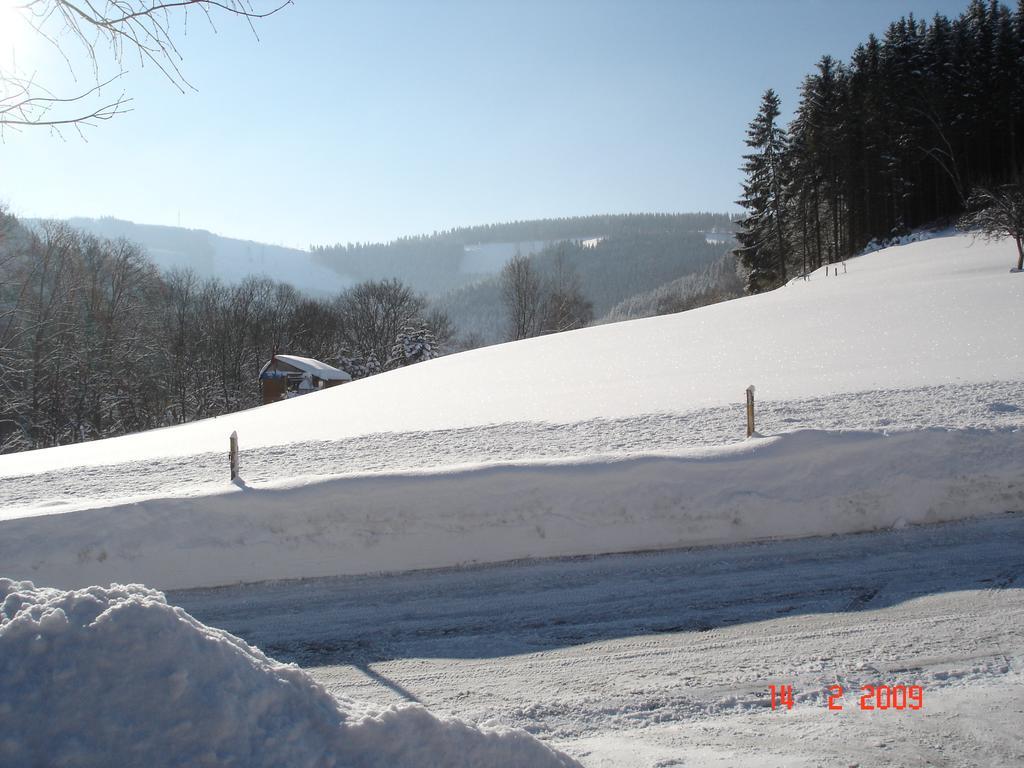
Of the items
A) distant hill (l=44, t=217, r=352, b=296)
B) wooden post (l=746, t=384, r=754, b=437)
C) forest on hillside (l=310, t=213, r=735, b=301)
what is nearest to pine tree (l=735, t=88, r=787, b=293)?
wooden post (l=746, t=384, r=754, b=437)

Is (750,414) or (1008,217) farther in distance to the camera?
(1008,217)

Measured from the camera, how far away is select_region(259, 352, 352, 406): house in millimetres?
41844

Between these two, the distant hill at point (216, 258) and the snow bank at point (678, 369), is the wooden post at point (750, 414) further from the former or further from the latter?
the distant hill at point (216, 258)

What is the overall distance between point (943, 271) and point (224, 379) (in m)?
51.0

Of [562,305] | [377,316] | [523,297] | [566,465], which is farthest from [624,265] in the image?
[566,465]

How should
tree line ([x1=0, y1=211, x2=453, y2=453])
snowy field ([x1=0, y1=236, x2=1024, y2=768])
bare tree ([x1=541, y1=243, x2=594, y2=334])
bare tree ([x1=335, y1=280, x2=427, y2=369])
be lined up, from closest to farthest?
snowy field ([x1=0, y1=236, x2=1024, y2=768]), tree line ([x1=0, y1=211, x2=453, y2=453]), bare tree ([x1=541, y1=243, x2=594, y2=334]), bare tree ([x1=335, y1=280, x2=427, y2=369])

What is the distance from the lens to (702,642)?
4637mm

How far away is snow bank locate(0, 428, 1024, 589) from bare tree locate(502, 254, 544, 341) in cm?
5054

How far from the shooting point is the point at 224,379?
53.9 m

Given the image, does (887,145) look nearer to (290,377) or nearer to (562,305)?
(562,305)

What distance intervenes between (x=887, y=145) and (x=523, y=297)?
31190 millimetres

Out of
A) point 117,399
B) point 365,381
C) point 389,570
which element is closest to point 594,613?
point 389,570

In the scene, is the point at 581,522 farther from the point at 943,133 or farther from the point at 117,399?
the point at 943,133

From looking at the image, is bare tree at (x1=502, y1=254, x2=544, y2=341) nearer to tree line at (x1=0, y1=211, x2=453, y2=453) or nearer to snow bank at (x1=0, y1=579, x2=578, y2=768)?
tree line at (x1=0, y1=211, x2=453, y2=453)
